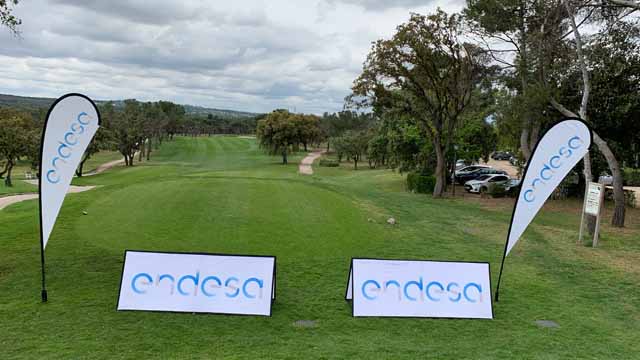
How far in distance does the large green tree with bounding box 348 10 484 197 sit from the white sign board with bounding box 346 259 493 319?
56.9ft

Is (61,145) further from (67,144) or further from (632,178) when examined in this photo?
(632,178)

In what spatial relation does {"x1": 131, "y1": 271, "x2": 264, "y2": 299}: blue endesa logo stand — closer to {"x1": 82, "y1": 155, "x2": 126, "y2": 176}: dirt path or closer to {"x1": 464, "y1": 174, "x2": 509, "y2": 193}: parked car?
{"x1": 464, "y1": 174, "x2": 509, "y2": 193}: parked car

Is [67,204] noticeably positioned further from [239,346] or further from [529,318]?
[529,318]

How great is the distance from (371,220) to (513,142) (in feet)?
63.0

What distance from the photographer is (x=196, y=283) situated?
8172mm

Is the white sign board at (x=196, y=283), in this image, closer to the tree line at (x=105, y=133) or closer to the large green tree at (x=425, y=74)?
the large green tree at (x=425, y=74)

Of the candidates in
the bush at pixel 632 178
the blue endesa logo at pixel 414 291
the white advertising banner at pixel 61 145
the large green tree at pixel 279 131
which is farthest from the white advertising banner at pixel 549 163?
the large green tree at pixel 279 131

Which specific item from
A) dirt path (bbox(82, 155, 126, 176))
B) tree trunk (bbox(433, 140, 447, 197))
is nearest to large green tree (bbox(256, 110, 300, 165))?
dirt path (bbox(82, 155, 126, 176))

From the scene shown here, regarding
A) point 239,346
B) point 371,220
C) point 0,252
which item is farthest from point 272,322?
point 371,220

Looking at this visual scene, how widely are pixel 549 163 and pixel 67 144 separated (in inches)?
322

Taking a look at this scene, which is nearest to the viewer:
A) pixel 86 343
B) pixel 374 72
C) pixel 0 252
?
pixel 86 343

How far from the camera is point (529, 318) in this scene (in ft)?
28.5

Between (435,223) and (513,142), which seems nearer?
(435,223)

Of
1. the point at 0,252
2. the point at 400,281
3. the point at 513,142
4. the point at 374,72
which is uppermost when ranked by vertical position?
the point at 374,72
